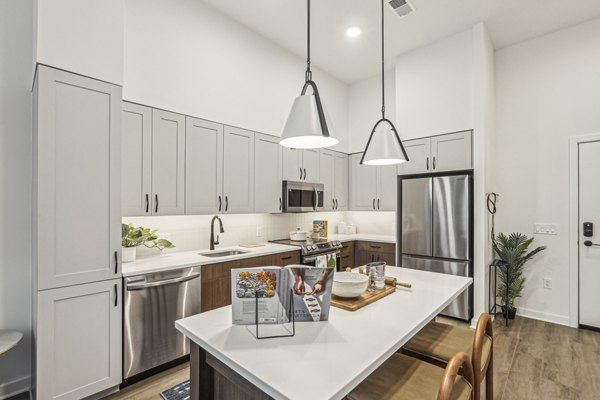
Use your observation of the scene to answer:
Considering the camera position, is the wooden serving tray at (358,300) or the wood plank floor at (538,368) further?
the wood plank floor at (538,368)

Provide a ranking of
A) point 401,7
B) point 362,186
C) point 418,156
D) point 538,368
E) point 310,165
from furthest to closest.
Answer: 1. point 362,186
2. point 310,165
3. point 418,156
4. point 401,7
5. point 538,368

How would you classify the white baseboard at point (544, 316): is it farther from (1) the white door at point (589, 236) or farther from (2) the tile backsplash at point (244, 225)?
(2) the tile backsplash at point (244, 225)

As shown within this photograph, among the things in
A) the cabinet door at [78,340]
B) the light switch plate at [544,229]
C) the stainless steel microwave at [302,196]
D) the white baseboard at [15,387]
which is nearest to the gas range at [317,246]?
the stainless steel microwave at [302,196]

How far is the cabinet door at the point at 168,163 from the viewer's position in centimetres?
283

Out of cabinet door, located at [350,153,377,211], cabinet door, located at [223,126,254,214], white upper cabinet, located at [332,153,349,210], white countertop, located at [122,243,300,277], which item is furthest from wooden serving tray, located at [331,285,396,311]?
white upper cabinet, located at [332,153,349,210]

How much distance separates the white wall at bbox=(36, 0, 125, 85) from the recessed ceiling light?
8.23 feet

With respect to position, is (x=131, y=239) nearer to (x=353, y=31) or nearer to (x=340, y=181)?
(x=340, y=181)

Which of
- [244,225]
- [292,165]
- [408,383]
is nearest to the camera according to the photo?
[408,383]

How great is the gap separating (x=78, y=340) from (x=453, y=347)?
2.46 meters

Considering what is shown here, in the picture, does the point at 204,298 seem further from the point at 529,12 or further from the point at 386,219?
the point at 529,12

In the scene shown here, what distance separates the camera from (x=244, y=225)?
13.0 ft

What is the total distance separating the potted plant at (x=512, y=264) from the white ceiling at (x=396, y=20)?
2.56 metres

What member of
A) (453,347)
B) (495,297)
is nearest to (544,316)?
(495,297)

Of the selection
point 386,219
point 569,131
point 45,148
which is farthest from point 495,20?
point 45,148
